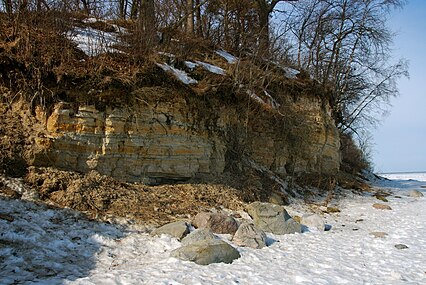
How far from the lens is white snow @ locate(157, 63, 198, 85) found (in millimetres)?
8510

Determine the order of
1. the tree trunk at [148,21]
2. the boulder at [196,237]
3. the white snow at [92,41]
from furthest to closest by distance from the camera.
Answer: the tree trunk at [148,21] < the white snow at [92,41] < the boulder at [196,237]

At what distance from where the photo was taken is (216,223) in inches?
247

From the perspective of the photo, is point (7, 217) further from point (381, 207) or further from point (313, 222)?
point (381, 207)

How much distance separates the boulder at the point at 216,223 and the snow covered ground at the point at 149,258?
221mm

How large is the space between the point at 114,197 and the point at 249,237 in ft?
8.54

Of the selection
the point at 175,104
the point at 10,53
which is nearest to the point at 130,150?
the point at 175,104

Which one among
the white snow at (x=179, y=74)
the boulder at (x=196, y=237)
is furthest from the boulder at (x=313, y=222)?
the white snow at (x=179, y=74)

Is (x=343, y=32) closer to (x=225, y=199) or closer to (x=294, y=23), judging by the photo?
(x=294, y=23)

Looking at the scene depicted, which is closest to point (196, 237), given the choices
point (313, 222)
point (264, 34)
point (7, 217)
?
point (7, 217)

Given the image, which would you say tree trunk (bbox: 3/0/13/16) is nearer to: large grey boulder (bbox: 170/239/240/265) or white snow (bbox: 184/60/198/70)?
white snow (bbox: 184/60/198/70)

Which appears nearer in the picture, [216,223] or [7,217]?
[7,217]

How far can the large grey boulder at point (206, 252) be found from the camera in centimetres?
482

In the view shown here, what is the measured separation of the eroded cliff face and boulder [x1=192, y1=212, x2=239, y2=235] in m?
1.96

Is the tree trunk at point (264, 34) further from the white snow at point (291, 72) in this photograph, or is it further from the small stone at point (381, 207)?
the small stone at point (381, 207)
